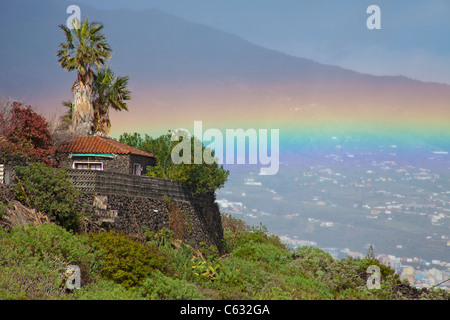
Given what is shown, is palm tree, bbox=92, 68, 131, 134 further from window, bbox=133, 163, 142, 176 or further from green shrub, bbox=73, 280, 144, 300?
green shrub, bbox=73, 280, 144, 300

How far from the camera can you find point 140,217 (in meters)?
26.8

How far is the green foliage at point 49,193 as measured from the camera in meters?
22.9

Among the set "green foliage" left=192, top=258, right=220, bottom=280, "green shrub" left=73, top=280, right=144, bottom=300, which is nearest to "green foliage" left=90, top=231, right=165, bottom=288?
"green shrub" left=73, top=280, right=144, bottom=300

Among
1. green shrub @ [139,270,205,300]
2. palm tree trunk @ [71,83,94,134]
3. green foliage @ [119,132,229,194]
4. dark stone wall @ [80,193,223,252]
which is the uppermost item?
palm tree trunk @ [71,83,94,134]

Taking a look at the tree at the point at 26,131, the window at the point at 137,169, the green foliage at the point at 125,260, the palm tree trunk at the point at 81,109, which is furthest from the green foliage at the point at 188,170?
the green foliage at the point at 125,260

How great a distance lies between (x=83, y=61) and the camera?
37.1 metres

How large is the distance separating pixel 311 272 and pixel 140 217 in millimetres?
9836

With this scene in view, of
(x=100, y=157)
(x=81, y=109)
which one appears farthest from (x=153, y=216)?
(x=81, y=109)

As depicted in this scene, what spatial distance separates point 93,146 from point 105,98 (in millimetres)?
6769

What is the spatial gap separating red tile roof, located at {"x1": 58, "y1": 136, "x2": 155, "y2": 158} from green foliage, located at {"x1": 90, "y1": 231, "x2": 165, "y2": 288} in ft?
44.3

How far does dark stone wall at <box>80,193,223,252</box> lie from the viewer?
83.1 feet
